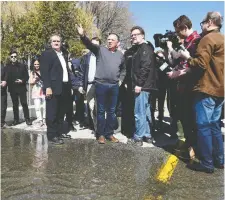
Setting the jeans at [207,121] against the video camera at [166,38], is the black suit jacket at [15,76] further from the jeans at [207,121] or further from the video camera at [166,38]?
the jeans at [207,121]

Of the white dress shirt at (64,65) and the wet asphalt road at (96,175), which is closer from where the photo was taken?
the wet asphalt road at (96,175)

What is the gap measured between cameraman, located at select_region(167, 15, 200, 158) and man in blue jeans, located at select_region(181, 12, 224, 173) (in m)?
0.18

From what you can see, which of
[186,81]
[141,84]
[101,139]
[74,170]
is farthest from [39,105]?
[186,81]

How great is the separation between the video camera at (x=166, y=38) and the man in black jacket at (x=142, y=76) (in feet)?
1.32

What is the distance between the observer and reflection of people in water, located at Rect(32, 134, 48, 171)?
452 centimetres

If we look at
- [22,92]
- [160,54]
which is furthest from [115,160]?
[22,92]

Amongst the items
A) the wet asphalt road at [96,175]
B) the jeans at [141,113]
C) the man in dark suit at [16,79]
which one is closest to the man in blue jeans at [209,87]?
the wet asphalt road at [96,175]

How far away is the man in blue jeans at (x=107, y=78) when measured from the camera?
5.87 m

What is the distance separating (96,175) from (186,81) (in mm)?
1711

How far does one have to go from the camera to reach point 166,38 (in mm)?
5031

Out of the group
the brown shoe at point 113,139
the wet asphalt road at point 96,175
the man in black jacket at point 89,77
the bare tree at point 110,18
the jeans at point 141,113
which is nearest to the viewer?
the wet asphalt road at point 96,175

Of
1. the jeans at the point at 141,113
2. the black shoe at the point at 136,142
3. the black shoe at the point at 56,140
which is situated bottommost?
the black shoe at the point at 136,142

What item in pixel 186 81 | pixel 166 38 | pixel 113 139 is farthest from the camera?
pixel 113 139

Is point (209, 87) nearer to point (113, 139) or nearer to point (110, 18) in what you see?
point (113, 139)
